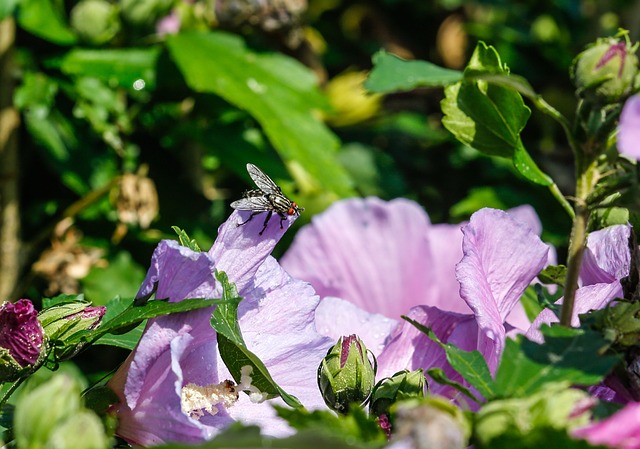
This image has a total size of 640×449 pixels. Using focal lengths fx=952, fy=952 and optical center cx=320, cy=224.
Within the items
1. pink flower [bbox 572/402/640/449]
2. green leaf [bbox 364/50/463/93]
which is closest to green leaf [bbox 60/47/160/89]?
green leaf [bbox 364/50/463/93]

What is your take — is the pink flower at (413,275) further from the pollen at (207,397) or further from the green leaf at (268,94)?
the green leaf at (268,94)

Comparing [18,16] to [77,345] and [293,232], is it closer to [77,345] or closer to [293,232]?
[293,232]

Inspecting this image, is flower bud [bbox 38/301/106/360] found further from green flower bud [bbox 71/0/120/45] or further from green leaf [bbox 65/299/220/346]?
green flower bud [bbox 71/0/120/45]

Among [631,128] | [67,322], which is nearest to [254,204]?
[67,322]

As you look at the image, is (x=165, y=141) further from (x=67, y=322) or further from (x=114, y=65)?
(x=67, y=322)

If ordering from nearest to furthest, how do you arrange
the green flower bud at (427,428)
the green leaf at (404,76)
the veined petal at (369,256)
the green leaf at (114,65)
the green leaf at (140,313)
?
1. the green flower bud at (427,428)
2. the green leaf at (140,313)
3. the green leaf at (404,76)
4. the veined petal at (369,256)
5. the green leaf at (114,65)

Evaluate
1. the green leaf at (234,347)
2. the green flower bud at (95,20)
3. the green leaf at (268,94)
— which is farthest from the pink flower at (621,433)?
the green flower bud at (95,20)
